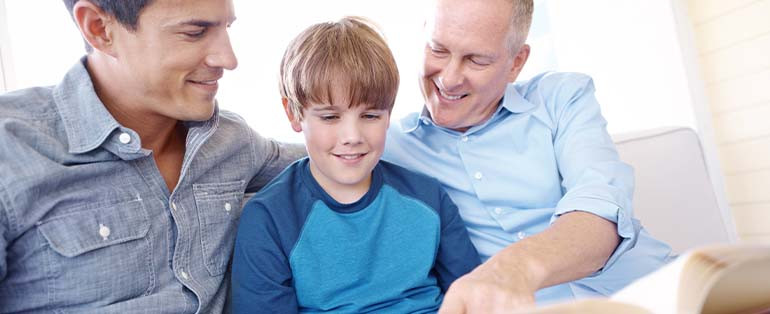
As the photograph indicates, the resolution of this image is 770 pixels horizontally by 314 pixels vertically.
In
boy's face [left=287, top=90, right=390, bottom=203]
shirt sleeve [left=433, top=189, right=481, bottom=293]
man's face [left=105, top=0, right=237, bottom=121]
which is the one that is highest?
man's face [left=105, top=0, right=237, bottom=121]

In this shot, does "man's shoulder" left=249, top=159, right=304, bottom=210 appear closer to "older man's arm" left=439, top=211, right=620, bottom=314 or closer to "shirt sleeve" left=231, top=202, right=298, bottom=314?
"shirt sleeve" left=231, top=202, right=298, bottom=314

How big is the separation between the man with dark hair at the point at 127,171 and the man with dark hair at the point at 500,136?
47cm

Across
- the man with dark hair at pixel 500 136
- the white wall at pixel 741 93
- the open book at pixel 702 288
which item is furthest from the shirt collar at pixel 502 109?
the white wall at pixel 741 93

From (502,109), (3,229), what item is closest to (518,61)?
(502,109)

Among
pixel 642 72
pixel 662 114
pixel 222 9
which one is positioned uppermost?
pixel 222 9

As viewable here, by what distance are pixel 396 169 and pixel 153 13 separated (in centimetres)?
62

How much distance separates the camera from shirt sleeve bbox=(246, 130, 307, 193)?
160 centimetres

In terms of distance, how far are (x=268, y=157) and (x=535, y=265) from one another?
79 cm

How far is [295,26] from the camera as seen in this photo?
333 centimetres

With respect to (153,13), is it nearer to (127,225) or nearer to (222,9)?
(222,9)

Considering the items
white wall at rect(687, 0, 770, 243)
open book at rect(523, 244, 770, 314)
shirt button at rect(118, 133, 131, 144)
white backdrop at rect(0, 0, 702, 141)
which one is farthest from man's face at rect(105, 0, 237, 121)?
white wall at rect(687, 0, 770, 243)

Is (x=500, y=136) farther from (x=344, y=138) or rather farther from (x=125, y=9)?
(x=125, y=9)

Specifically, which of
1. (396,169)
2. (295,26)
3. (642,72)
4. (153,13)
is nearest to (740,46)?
(642,72)

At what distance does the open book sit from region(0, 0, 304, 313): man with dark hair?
986 mm
